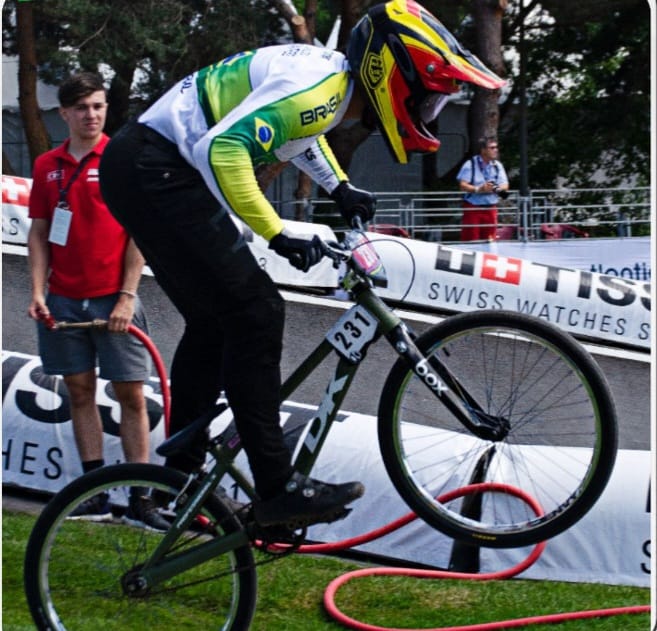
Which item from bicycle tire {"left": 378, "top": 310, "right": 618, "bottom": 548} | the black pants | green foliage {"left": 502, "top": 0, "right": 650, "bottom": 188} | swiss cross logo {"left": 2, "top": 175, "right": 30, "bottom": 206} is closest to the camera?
the black pants

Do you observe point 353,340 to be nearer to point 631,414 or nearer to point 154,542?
point 154,542

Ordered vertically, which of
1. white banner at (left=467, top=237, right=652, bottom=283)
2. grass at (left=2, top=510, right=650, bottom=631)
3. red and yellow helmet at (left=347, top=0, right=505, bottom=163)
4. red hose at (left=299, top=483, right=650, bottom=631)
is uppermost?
red and yellow helmet at (left=347, top=0, right=505, bottom=163)

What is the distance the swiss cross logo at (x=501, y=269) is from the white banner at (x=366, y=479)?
13.3ft

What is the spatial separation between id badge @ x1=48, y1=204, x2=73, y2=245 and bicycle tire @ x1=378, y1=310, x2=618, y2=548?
6.10ft

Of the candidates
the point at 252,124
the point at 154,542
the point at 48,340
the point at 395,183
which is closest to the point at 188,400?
the point at 154,542

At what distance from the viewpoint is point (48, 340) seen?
19.4 feet

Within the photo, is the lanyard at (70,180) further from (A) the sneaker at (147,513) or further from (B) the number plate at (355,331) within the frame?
(B) the number plate at (355,331)

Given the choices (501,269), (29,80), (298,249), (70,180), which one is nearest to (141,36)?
(29,80)

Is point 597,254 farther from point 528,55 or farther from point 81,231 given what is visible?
point 528,55

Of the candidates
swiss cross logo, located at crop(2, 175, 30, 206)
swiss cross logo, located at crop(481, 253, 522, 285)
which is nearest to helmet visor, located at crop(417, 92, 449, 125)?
swiss cross logo, located at crop(2, 175, 30, 206)

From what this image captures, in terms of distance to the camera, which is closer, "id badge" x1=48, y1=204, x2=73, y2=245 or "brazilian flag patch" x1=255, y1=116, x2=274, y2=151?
"brazilian flag patch" x1=255, y1=116, x2=274, y2=151

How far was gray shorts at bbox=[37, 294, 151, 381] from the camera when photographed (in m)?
5.87

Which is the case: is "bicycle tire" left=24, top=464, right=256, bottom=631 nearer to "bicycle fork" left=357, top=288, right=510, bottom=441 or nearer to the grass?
the grass

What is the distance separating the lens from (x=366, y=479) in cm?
620
